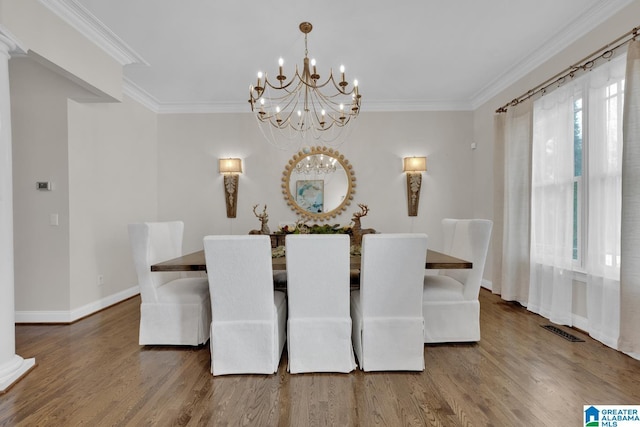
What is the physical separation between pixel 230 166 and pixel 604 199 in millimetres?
4184

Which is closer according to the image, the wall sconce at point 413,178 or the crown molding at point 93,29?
the crown molding at point 93,29

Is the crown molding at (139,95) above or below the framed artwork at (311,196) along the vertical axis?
above

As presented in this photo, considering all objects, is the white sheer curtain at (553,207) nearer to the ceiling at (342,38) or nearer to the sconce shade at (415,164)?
the ceiling at (342,38)

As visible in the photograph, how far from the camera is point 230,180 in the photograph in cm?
487

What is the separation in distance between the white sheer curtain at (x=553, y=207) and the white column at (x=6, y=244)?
4.32 metres

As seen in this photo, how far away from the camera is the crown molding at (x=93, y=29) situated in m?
2.62

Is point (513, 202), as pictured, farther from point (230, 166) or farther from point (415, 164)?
point (230, 166)

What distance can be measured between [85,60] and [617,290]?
4.76m

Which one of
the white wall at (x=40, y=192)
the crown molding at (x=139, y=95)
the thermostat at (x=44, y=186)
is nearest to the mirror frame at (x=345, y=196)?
the crown molding at (x=139, y=95)

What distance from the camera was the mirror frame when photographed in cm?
490

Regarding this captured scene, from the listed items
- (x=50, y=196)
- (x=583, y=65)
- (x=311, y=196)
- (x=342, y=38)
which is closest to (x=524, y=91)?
(x=583, y=65)

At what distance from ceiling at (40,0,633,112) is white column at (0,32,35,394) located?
87 centimetres

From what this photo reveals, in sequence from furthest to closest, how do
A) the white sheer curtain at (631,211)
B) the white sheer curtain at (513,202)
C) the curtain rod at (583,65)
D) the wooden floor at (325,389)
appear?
the white sheer curtain at (513,202) < the curtain rod at (583,65) < the white sheer curtain at (631,211) < the wooden floor at (325,389)

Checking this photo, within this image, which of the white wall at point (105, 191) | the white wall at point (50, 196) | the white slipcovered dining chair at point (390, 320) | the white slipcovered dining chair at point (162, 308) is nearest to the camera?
the white slipcovered dining chair at point (390, 320)
